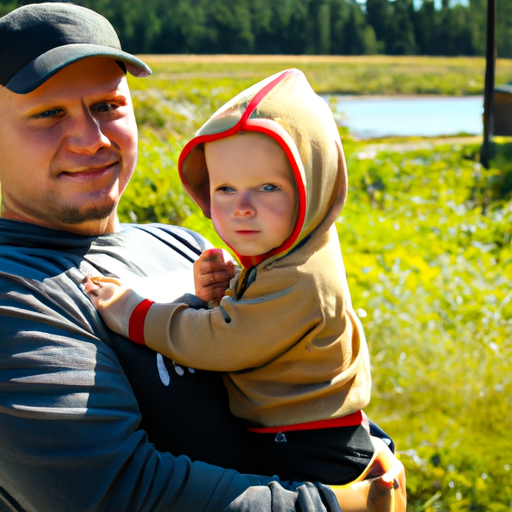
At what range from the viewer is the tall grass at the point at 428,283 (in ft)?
12.6

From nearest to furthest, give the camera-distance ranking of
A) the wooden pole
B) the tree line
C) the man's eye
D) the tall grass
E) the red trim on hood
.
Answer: the red trim on hood
the man's eye
the tall grass
the wooden pole
the tree line

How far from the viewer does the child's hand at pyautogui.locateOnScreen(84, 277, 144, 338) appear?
1.62 metres

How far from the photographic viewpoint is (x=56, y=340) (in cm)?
148

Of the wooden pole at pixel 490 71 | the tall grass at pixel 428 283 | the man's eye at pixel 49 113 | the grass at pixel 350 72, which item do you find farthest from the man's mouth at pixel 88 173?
the grass at pixel 350 72

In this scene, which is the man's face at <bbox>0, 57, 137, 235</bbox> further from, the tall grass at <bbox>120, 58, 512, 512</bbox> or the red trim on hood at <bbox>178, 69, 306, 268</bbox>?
the tall grass at <bbox>120, 58, 512, 512</bbox>

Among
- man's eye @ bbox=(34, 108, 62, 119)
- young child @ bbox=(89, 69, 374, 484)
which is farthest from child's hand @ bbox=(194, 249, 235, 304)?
man's eye @ bbox=(34, 108, 62, 119)

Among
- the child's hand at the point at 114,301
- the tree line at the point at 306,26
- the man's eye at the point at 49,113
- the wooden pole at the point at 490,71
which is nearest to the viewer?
the child's hand at the point at 114,301

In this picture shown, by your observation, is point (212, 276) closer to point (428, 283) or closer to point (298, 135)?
point (298, 135)

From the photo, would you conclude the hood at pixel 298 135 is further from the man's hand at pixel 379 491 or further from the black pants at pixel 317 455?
the man's hand at pixel 379 491

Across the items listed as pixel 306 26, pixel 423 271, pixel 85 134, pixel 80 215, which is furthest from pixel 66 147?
pixel 306 26

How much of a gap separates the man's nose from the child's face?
1.12 ft

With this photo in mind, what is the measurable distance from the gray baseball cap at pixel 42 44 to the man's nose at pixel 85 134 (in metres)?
0.14

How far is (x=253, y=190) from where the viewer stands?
158cm

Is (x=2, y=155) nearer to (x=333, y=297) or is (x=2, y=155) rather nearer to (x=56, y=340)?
(x=56, y=340)
